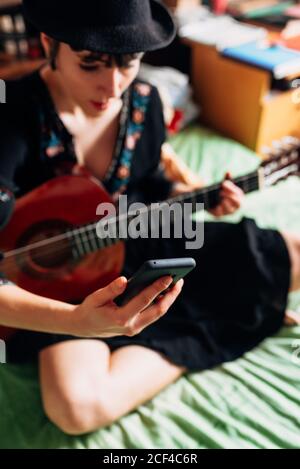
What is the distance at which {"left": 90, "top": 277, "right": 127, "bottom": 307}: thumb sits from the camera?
19.4 inches

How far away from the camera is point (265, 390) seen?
809mm

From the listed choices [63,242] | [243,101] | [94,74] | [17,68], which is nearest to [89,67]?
[94,74]

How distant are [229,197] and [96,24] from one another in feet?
1.31

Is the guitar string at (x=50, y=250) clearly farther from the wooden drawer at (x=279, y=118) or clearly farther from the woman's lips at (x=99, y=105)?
the wooden drawer at (x=279, y=118)

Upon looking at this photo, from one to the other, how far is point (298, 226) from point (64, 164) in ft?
2.15

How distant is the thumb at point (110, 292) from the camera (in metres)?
0.49

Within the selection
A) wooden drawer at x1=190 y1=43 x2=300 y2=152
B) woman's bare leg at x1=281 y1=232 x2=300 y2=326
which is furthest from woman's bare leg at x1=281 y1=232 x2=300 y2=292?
wooden drawer at x1=190 y1=43 x2=300 y2=152

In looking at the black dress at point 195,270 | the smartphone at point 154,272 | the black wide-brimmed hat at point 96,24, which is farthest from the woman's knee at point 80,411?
the black wide-brimmed hat at point 96,24

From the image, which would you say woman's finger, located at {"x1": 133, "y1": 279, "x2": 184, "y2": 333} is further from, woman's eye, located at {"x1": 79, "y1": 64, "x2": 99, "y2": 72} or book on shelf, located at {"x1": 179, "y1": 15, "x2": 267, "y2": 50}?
book on shelf, located at {"x1": 179, "y1": 15, "x2": 267, "y2": 50}

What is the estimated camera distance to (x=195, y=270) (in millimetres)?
880

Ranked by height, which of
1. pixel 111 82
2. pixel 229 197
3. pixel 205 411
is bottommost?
pixel 205 411

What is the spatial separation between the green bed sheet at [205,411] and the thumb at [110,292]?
35 centimetres

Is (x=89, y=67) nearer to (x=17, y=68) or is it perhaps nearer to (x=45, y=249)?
(x=45, y=249)
